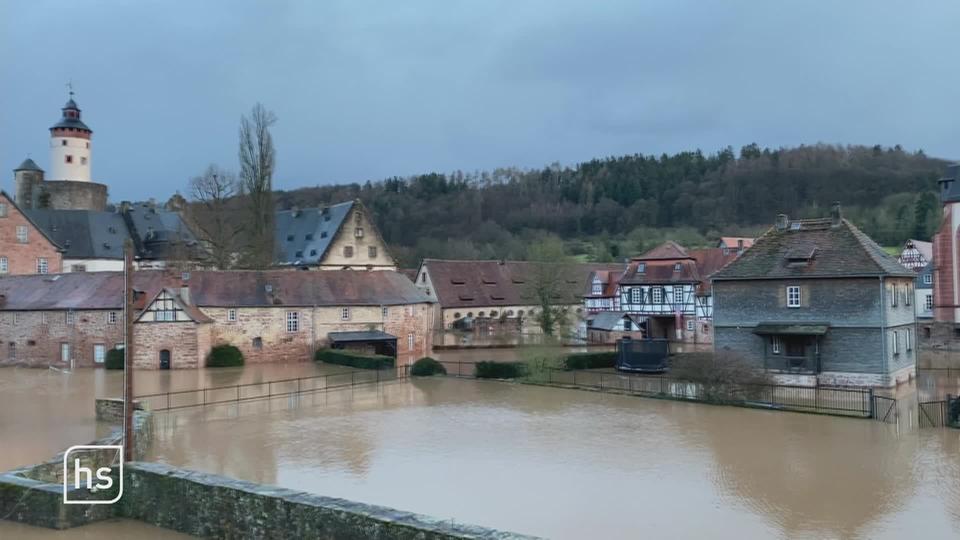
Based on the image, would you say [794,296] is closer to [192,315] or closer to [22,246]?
[192,315]

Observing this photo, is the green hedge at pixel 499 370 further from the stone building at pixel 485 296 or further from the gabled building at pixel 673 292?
the stone building at pixel 485 296

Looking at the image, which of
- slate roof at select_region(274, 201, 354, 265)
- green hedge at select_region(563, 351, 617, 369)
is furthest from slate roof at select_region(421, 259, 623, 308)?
green hedge at select_region(563, 351, 617, 369)

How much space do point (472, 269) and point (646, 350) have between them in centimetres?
2408

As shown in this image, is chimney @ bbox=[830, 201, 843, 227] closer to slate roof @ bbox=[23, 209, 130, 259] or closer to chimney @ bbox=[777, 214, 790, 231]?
chimney @ bbox=[777, 214, 790, 231]

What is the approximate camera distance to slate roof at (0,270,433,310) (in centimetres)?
3625

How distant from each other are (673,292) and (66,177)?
1984 inches

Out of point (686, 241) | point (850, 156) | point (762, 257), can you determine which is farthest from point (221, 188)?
point (850, 156)

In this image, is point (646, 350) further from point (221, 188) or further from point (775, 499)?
point (221, 188)

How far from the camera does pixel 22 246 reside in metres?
47.0

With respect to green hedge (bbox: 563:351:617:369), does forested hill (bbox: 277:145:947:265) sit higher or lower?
higher

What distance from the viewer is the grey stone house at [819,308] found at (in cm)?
2541

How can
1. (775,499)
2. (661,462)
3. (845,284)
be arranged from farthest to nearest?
1. (845,284)
2. (661,462)
3. (775,499)

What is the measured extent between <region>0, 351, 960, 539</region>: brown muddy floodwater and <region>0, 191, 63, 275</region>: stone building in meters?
24.6

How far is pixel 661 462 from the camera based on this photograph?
16.1m
